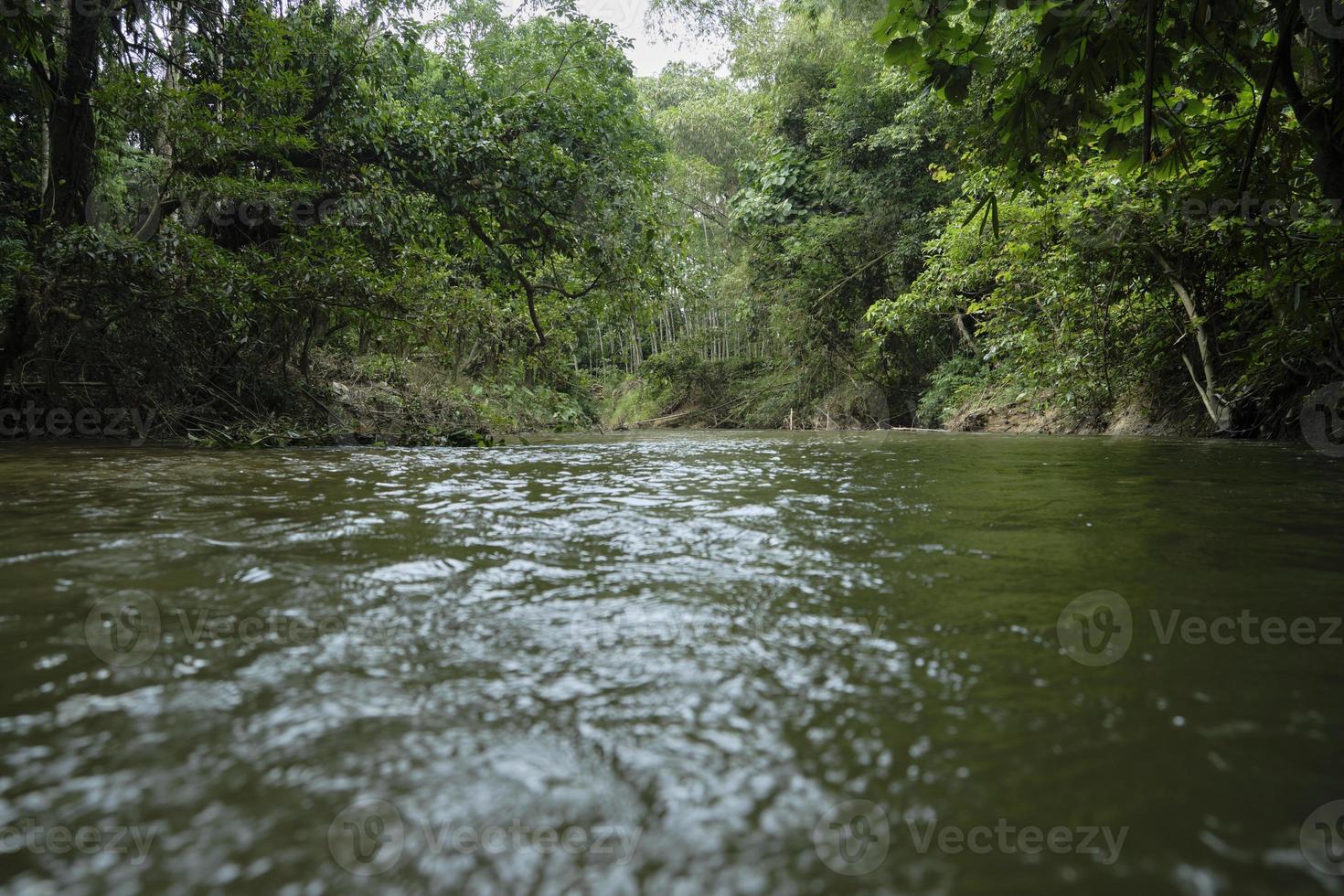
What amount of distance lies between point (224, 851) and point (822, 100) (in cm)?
1703

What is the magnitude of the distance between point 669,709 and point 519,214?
24.6 feet

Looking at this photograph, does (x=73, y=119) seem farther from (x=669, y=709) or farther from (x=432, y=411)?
(x=669, y=709)

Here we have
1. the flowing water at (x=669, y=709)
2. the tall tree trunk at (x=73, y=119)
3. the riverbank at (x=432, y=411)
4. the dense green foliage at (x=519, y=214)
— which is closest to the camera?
the flowing water at (x=669, y=709)

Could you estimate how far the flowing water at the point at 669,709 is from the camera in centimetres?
77

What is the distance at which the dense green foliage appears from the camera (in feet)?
11.9

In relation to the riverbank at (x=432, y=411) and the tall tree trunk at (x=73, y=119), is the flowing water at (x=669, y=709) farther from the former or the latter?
the tall tree trunk at (x=73, y=119)

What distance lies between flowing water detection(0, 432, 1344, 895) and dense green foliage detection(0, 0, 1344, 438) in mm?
2063

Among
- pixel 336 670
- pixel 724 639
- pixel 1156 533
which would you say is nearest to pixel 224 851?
pixel 336 670

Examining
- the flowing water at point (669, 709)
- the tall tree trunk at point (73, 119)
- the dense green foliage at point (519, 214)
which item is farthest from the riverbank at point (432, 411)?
the flowing water at point (669, 709)

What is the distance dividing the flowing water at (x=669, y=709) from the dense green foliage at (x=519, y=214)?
2.06m

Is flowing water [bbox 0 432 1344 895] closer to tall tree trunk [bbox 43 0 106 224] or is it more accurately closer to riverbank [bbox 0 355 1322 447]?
riverbank [bbox 0 355 1322 447]

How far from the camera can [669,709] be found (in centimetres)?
110

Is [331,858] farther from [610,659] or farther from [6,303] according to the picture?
[6,303]

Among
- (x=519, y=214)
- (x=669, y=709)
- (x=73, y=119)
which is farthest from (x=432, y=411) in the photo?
(x=669, y=709)
